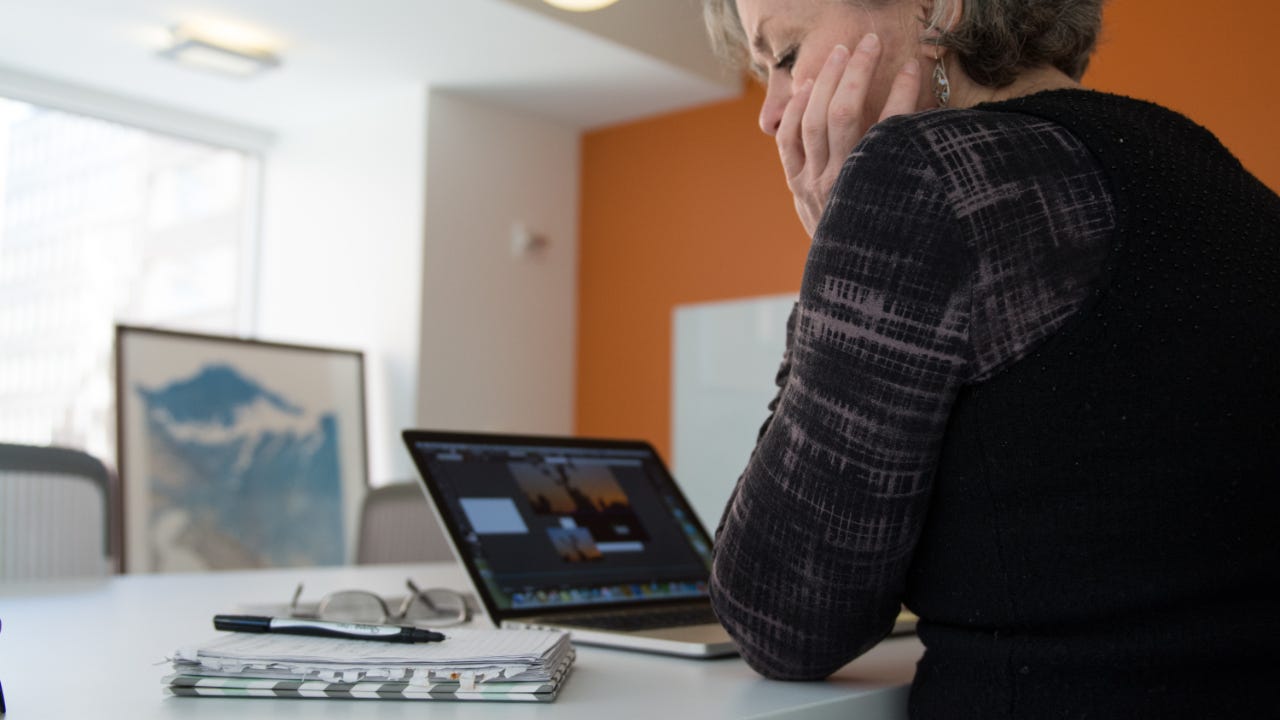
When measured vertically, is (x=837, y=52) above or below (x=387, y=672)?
above

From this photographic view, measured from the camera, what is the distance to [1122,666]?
0.72 metres

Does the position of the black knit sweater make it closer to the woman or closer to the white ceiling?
the woman

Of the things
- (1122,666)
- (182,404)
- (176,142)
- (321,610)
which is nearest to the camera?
(1122,666)

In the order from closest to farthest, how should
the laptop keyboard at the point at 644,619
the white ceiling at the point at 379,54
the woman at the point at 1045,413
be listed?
the woman at the point at 1045,413, the laptop keyboard at the point at 644,619, the white ceiling at the point at 379,54

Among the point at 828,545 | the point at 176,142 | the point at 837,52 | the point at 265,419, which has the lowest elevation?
the point at 265,419

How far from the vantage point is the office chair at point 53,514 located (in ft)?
6.30

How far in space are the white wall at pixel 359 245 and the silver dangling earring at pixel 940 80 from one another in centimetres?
390

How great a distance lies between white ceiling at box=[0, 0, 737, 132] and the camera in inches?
161

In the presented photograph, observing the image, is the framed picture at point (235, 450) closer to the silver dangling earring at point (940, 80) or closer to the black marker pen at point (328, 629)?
the black marker pen at point (328, 629)

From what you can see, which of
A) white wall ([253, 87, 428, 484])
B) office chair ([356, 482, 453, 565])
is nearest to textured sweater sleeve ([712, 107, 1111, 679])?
office chair ([356, 482, 453, 565])

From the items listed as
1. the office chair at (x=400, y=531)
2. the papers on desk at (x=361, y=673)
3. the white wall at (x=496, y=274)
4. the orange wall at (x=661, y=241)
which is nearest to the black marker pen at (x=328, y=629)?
the papers on desk at (x=361, y=673)

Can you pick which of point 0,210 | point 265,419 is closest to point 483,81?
point 265,419

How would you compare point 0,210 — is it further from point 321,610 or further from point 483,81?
point 321,610

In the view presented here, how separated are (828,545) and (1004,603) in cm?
12
